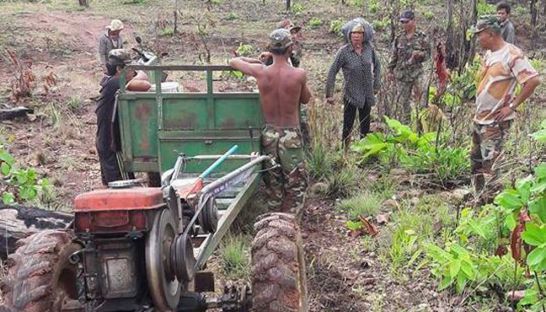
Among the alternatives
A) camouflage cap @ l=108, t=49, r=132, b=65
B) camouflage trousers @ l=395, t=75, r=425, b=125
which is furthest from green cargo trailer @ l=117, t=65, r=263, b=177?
camouflage trousers @ l=395, t=75, r=425, b=125

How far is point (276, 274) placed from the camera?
3885 mm

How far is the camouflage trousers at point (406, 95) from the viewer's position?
936 centimetres

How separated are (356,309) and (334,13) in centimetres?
2023

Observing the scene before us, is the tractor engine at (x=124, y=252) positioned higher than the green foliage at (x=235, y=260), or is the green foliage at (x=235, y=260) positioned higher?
the tractor engine at (x=124, y=252)

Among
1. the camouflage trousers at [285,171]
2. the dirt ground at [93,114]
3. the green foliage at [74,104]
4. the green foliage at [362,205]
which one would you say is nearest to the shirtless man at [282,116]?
the camouflage trousers at [285,171]

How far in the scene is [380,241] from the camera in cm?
588

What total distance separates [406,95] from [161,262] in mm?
6749

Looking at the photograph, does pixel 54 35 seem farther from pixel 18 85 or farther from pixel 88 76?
pixel 18 85

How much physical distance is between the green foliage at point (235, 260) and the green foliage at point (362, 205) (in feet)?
4.70

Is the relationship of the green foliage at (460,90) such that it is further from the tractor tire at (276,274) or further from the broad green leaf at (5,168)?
the broad green leaf at (5,168)

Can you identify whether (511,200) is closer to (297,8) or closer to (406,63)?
(406,63)

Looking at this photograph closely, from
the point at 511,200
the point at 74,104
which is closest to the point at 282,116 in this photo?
the point at 511,200

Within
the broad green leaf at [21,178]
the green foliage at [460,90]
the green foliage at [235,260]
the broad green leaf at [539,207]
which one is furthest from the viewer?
the green foliage at [460,90]

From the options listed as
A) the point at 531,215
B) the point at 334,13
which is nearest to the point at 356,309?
the point at 531,215
